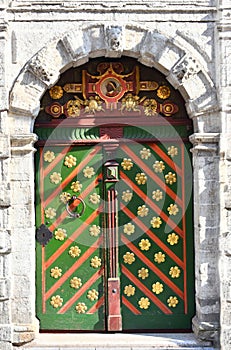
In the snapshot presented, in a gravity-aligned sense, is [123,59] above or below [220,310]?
above

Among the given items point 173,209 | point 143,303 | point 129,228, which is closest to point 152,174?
point 173,209

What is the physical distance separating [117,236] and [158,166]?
2.61ft

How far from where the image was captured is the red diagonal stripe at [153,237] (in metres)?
5.90

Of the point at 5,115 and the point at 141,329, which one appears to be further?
the point at 141,329

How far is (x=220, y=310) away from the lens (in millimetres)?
5523

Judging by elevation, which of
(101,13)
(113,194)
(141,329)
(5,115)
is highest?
(101,13)

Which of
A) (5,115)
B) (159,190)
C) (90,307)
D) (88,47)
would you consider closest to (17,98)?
(5,115)

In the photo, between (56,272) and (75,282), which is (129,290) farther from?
(56,272)

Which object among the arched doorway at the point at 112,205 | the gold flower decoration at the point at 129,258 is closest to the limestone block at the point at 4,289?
the arched doorway at the point at 112,205

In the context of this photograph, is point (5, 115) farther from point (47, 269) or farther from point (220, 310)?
point (220, 310)

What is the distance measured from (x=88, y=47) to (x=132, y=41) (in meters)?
0.41

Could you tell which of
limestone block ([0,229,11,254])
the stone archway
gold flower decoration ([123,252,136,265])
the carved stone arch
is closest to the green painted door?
gold flower decoration ([123,252,136,265])

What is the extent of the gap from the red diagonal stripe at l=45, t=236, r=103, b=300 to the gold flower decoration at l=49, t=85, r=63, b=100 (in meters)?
1.44

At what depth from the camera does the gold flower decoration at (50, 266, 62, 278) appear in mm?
5871
